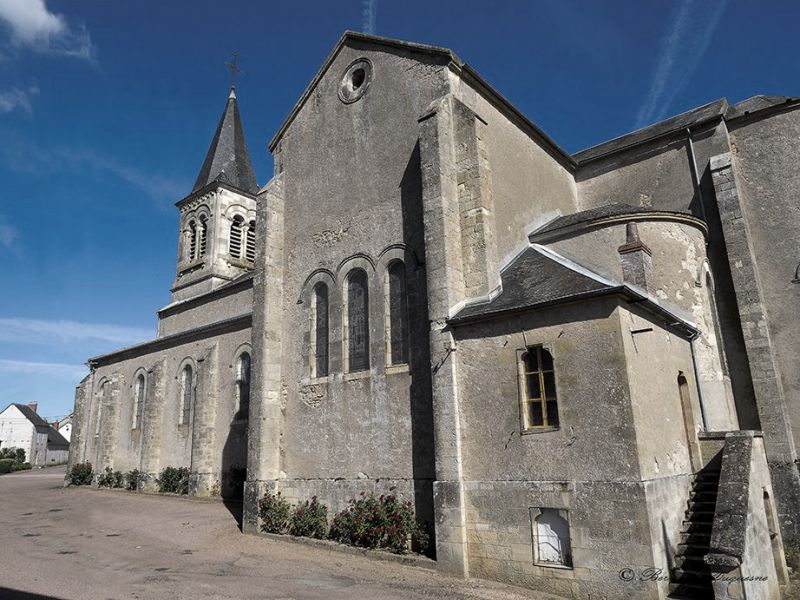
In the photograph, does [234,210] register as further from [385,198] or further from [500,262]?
[500,262]

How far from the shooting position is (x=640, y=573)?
7.79 m

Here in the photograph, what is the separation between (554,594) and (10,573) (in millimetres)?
9048

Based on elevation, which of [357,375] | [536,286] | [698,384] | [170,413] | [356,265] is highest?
[356,265]

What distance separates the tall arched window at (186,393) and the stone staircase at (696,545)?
1874 cm

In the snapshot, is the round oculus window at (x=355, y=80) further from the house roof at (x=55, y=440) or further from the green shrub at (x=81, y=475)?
the house roof at (x=55, y=440)

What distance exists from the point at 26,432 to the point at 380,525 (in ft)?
211

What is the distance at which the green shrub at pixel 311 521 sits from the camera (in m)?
12.2

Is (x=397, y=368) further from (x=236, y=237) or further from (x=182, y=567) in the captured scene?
(x=236, y=237)

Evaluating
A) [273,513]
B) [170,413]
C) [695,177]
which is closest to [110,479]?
[170,413]

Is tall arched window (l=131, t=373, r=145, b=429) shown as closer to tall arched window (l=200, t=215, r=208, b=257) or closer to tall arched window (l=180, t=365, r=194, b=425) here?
tall arched window (l=180, t=365, r=194, b=425)

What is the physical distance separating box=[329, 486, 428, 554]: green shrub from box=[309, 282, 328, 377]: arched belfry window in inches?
133

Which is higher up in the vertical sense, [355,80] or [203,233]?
[203,233]

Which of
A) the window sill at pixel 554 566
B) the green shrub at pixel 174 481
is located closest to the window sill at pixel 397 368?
the window sill at pixel 554 566

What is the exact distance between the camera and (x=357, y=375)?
12.7m
